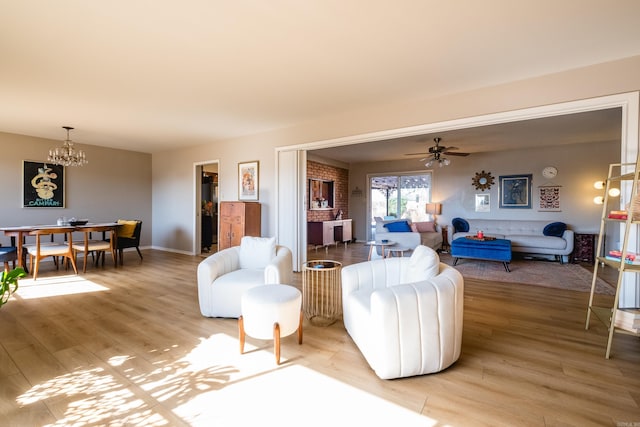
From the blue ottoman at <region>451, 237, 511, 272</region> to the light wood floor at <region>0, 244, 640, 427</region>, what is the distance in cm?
215

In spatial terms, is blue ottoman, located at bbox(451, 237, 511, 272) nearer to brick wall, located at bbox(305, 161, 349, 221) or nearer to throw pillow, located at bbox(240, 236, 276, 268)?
brick wall, located at bbox(305, 161, 349, 221)

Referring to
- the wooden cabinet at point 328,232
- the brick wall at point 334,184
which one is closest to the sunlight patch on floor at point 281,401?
the wooden cabinet at point 328,232

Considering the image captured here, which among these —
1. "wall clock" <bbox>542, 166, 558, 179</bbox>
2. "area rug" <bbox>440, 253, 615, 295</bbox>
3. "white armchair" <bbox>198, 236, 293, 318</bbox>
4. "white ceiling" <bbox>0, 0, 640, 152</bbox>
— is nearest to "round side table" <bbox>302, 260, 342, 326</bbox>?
"white armchair" <bbox>198, 236, 293, 318</bbox>

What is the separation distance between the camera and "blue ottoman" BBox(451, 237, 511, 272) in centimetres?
527

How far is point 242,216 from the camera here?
16.8 feet

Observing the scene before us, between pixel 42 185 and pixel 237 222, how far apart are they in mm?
4101

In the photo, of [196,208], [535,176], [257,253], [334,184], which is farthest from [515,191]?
[196,208]

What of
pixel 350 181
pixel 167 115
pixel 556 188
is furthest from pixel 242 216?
pixel 556 188

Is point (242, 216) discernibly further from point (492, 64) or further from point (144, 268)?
point (492, 64)

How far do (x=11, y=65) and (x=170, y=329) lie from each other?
9.68 feet

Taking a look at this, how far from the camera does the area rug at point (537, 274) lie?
4.26 metres

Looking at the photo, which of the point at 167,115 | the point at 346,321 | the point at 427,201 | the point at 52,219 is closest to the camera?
the point at 346,321

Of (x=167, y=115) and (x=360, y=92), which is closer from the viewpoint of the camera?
(x=360, y=92)

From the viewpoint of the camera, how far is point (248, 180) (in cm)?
566
